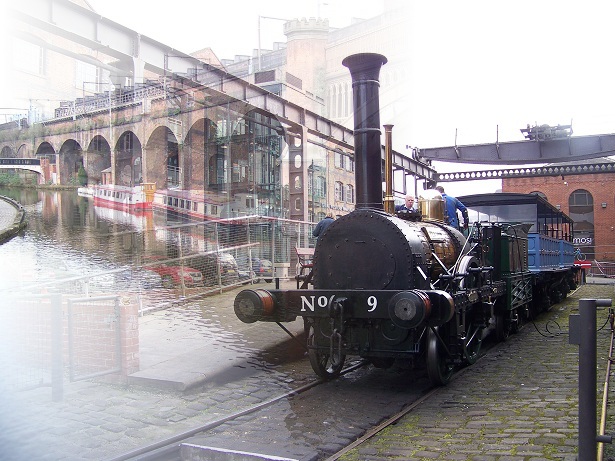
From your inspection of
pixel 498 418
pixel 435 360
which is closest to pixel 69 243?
pixel 435 360

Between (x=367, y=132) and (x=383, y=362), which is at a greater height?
(x=367, y=132)

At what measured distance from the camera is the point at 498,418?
4691 millimetres

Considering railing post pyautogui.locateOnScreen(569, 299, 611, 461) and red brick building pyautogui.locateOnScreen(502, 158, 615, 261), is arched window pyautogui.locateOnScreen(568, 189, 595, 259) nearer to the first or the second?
red brick building pyautogui.locateOnScreen(502, 158, 615, 261)

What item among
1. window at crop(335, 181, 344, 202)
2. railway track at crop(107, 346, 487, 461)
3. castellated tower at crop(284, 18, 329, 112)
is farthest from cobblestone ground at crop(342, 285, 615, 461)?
castellated tower at crop(284, 18, 329, 112)

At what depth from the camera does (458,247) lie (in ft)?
23.8

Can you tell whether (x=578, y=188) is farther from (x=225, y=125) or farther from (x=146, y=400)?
(x=146, y=400)

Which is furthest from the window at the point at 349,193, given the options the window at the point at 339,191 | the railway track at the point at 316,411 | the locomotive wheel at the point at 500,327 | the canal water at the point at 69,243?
the canal water at the point at 69,243

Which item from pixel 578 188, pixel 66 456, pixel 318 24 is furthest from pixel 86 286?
pixel 578 188

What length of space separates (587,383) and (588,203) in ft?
114

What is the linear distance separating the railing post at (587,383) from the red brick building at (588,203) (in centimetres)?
2407

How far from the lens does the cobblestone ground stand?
3.91 metres

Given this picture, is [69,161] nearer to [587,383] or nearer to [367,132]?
[367,132]

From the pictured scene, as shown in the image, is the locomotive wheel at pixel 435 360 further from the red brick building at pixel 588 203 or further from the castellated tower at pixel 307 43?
the red brick building at pixel 588 203

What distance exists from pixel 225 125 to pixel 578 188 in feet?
106
